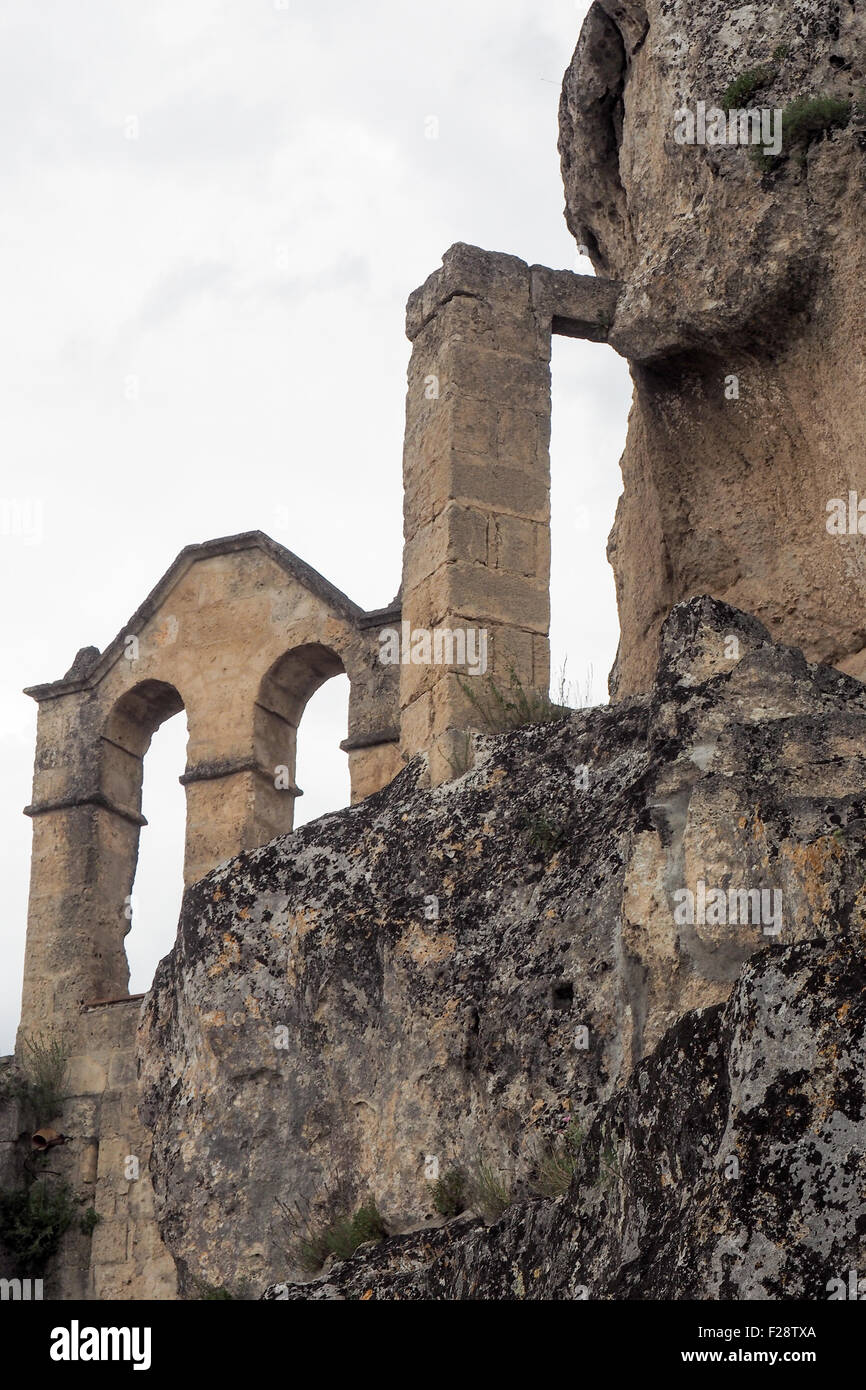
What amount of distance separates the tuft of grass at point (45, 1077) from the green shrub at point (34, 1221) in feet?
1.74

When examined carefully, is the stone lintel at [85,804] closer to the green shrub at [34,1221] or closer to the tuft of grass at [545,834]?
the green shrub at [34,1221]

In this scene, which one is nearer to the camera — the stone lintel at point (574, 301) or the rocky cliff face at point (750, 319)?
the rocky cliff face at point (750, 319)

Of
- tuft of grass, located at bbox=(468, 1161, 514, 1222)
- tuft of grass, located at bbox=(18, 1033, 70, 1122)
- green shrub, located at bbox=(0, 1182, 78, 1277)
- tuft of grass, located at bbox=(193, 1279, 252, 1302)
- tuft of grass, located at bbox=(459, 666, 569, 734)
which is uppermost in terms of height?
tuft of grass, located at bbox=(459, 666, 569, 734)

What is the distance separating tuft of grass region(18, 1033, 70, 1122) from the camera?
1244 cm

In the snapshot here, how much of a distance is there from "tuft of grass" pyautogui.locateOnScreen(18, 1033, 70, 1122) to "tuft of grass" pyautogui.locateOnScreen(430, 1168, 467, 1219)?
6.35 metres

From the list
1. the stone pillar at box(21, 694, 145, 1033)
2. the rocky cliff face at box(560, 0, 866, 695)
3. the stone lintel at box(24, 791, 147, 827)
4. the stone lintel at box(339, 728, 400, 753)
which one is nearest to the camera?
the rocky cliff face at box(560, 0, 866, 695)

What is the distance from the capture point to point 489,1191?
641cm

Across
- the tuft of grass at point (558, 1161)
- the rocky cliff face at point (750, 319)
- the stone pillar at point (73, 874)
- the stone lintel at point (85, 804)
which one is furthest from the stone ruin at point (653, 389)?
the stone lintel at point (85, 804)

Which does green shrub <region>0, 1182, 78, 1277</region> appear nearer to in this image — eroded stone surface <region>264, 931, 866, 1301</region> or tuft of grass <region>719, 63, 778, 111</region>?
eroded stone surface <region>264, 931, 866, 1301</region>

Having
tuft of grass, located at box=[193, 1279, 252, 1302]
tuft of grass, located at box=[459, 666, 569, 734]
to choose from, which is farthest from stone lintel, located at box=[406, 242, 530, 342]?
tuft of grass, located at box=[193, 1279, 252, 1302]

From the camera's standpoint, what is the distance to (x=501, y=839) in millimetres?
7293

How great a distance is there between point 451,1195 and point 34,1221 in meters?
6.07

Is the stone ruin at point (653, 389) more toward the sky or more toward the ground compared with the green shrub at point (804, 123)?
more toward the ground

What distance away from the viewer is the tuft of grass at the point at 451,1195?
21.7 ft
